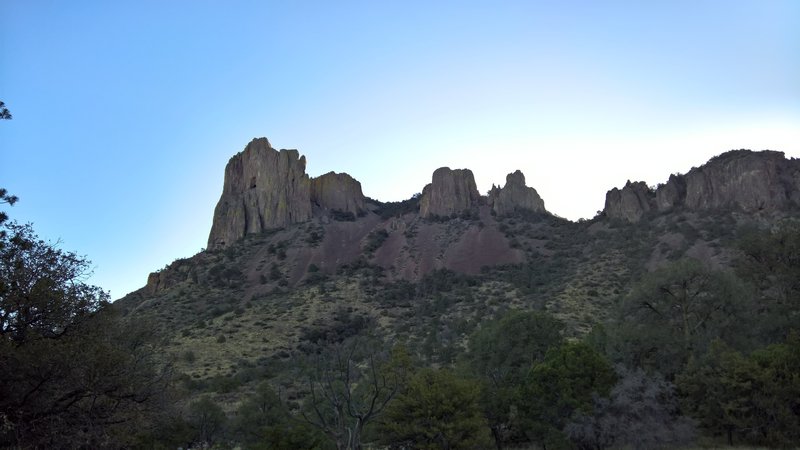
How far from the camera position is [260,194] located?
106250mm

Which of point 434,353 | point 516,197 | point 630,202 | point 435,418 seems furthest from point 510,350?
point 516,197

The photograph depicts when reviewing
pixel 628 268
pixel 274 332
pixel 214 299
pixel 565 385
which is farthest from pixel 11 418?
pixel 628 268

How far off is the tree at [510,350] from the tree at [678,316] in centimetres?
481

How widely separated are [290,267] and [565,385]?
2568 inches

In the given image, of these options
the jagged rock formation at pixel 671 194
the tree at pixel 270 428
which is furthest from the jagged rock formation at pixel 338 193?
the tree at pixel 270 428

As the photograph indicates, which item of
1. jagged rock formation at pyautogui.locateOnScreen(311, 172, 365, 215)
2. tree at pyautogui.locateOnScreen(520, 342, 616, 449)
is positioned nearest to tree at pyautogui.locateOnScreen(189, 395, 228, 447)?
tree at pyautogui.locateOnScreen(520, 342, 616, 449)

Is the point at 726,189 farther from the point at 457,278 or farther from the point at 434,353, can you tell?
the point at 434,353

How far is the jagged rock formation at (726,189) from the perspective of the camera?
7907cm

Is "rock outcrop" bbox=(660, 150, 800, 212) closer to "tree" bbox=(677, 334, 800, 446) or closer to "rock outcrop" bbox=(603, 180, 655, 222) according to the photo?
"rock outcrop" bbox=(603, 180, 655, 222)

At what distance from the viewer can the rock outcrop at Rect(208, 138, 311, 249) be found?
338 feet

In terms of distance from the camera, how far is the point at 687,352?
1294 inches

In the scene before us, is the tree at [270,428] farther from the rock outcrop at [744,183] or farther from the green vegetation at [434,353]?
the rock outcrop at [744,183]

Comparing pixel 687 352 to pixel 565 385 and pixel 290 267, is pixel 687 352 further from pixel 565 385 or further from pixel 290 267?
pixel 290 267

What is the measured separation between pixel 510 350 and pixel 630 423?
1239 cm
